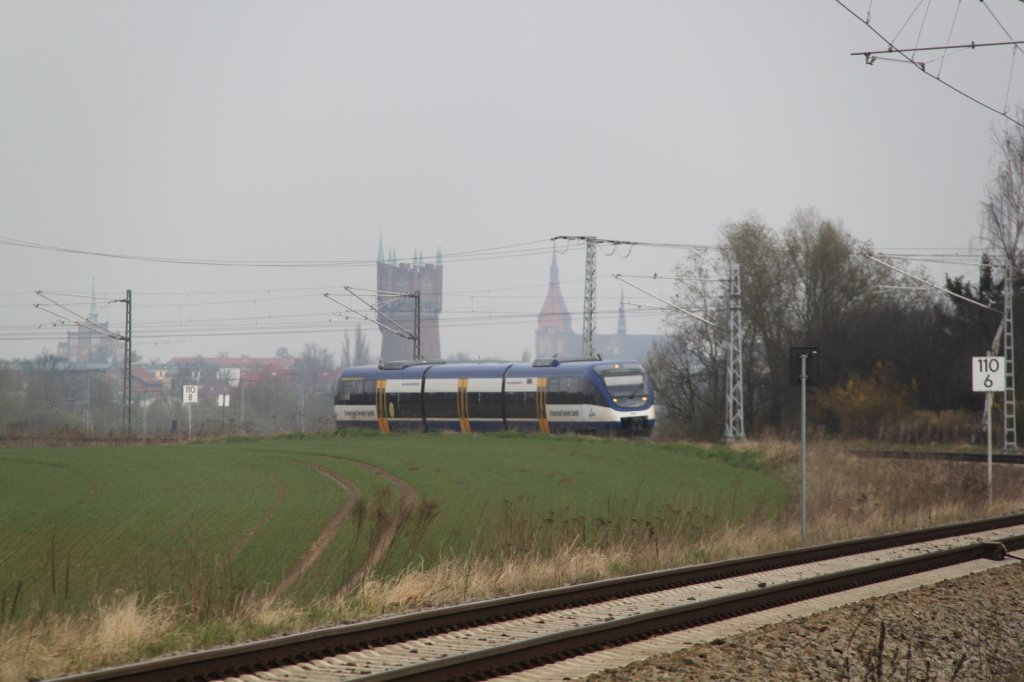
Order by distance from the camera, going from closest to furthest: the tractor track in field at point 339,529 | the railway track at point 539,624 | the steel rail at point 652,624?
1. the steel rail at point 652,624
2. the railway track at point 539,624
3. the tractor track in field at point 339,529

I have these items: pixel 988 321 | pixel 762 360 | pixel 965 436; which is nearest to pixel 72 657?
pixel 965 436

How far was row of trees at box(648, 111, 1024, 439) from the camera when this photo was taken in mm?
59000

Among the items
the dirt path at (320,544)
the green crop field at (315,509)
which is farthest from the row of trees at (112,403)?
the dirt path at (320,544)

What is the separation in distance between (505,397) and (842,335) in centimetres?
2242

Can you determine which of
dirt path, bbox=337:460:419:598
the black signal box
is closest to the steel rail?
the black signal box

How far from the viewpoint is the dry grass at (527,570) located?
11.2 metres

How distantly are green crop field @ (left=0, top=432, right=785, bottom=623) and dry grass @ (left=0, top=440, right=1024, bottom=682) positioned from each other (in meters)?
0.76

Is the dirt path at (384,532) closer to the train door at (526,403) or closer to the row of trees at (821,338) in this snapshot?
the train door at (526,403)

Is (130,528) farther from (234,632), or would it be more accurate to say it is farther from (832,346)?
(832,346)

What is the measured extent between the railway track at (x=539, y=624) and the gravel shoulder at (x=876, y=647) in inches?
39.8

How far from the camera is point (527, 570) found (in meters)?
17.0

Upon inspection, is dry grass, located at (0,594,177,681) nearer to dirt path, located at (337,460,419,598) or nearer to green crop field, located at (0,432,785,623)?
green crop field, located at (0,432,785,623)

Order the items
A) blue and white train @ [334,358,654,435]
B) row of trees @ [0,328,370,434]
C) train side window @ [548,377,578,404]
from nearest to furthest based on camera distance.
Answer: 1. blue and white train @ [334,358,654,435]
2. train side window @ [548,377,578,404]
3. row of trees @ [0,328,370,434]

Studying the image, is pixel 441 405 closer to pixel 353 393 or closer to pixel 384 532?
pixel 353 393
